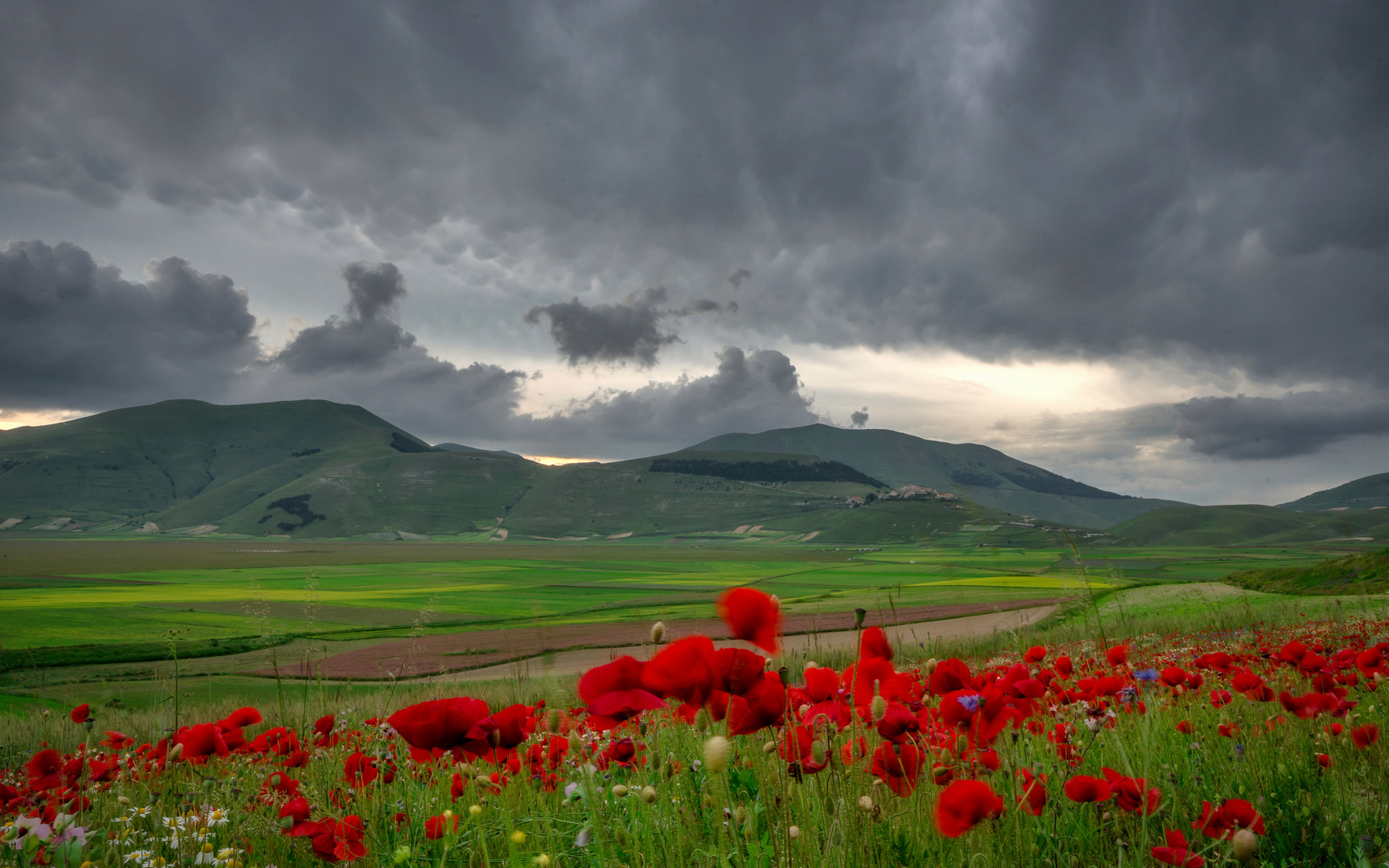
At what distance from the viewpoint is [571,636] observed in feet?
113

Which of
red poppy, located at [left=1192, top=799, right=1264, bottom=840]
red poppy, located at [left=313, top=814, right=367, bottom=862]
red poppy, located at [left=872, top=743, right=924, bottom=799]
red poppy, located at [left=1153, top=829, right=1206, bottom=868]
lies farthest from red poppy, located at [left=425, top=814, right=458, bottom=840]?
red poppy, located at [left=1192, top=799, right=1264, bottom=840]

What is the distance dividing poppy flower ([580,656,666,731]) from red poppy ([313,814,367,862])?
49.7 inches

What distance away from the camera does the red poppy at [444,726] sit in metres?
1.75

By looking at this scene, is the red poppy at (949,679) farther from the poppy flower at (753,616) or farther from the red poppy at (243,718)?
the red poppy at (243,718)

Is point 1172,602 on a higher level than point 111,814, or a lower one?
lower

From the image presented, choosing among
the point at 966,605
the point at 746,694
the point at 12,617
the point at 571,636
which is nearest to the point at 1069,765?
the point at 746,694

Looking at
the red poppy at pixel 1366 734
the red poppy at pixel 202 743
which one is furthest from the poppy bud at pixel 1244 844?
the red poppy at pixel 202 743

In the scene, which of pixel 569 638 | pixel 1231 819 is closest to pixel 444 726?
pixel 1231 819

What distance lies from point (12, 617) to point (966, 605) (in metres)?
60.2

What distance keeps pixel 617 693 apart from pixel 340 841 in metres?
1.47

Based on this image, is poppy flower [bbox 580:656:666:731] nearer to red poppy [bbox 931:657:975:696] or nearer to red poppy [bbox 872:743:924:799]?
red poppy [bbox 872:743:924:799]

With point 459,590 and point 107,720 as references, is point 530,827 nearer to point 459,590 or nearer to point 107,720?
point 107,720

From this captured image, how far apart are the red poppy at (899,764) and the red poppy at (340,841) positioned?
160 centimetres

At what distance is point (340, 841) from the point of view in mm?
2096
